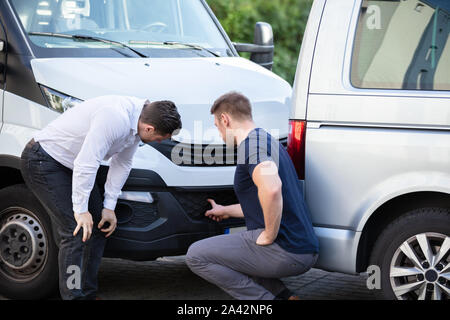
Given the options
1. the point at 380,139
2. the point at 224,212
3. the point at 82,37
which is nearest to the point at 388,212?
the point at 380,139

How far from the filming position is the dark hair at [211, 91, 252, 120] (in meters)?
4.55

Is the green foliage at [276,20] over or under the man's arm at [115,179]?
over

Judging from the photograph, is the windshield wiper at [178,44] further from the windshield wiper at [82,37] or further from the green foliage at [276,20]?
the green foliage at [276,20]

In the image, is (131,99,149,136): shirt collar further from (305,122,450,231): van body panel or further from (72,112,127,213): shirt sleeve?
(305,122,450,231): van body panel

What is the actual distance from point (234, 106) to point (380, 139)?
82cm

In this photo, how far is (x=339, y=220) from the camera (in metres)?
4.59

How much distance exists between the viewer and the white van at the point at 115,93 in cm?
500

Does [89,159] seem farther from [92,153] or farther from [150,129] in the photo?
[150,129]

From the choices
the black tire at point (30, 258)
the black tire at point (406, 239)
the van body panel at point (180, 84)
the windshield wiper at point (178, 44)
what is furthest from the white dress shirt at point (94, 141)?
the black tire at point (406, 239)

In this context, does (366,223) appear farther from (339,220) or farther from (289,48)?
(289,48)

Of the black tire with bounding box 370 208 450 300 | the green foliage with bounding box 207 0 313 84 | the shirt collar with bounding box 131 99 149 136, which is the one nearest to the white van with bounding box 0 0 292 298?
the shirt collar with bounding box 131 99 149 136

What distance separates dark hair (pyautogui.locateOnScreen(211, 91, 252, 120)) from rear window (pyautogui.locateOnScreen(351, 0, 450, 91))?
62 centimetres

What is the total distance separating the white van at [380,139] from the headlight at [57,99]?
144 centimetres

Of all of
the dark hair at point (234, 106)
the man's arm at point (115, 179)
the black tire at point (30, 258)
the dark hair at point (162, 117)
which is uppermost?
the dark hair at point (234, 106)
